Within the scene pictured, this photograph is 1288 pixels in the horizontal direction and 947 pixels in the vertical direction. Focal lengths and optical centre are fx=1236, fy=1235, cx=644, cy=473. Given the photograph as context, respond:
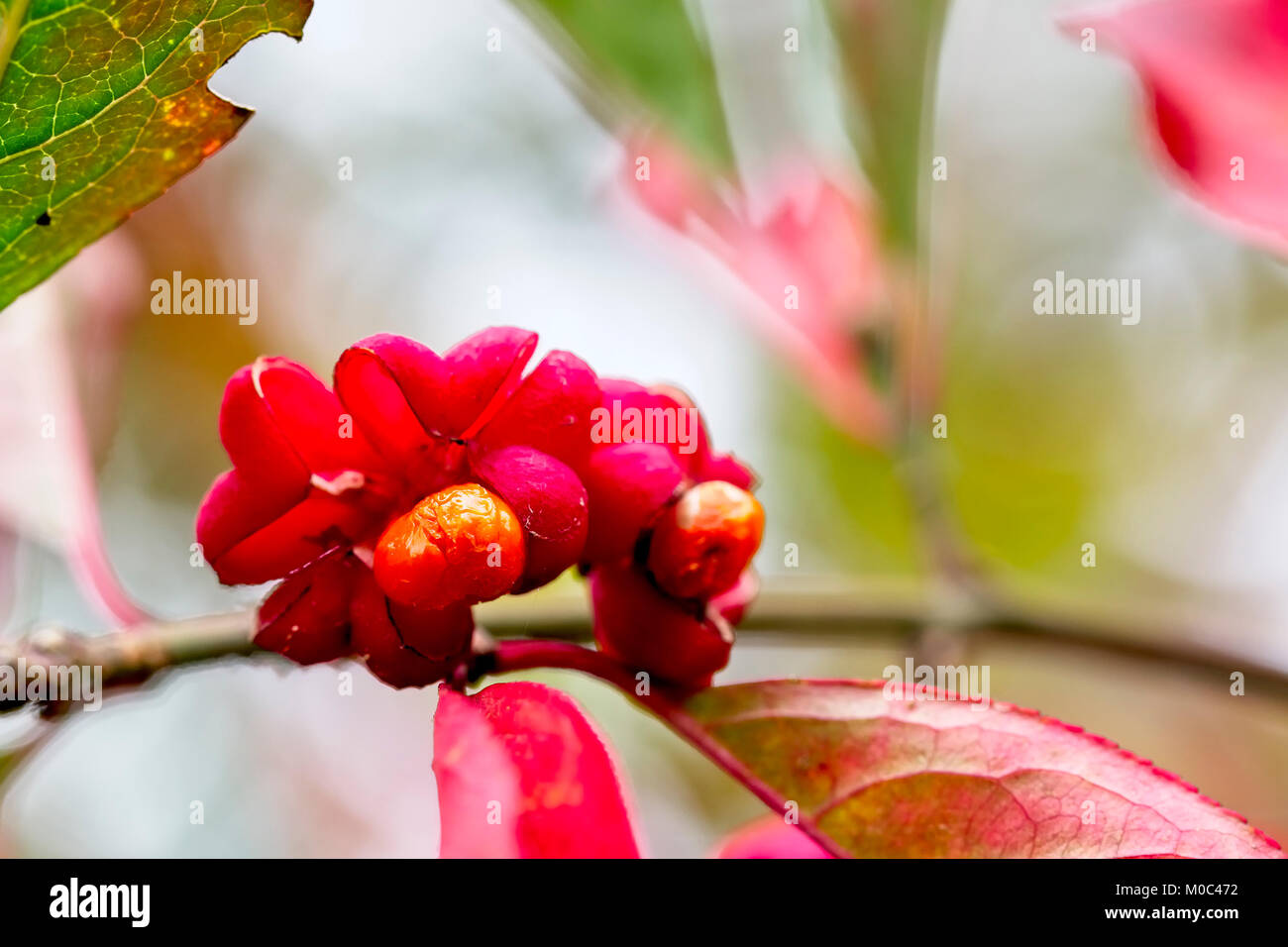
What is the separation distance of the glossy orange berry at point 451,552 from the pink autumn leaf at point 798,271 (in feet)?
2.58

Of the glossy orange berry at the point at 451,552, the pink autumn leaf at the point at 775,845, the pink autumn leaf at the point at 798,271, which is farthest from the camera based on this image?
the pink autumn leaf at the point at 798,271

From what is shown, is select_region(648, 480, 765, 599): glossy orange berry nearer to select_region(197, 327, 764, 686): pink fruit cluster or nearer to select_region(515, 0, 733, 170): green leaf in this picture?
select_region(197, 327, 764, 686): pink fruit cluster

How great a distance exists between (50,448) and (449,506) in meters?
0.67

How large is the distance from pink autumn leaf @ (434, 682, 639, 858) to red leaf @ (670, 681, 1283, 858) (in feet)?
0.31

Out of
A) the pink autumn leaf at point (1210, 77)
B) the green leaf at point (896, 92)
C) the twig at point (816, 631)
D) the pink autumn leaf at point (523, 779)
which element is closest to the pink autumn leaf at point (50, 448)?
the twig at point (816, 631)

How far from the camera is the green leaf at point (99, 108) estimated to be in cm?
72

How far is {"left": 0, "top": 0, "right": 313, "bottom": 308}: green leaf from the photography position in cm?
72

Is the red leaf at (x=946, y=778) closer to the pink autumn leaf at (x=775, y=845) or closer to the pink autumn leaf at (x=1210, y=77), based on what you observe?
the pink autumn leaf at (x=775, y=845)

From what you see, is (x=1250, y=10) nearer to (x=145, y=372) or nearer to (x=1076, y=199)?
(x=145, y=372)

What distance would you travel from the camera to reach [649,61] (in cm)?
119

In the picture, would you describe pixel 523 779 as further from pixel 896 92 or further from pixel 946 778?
pixel 896 92
